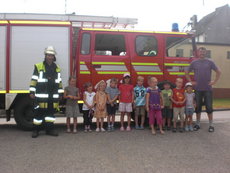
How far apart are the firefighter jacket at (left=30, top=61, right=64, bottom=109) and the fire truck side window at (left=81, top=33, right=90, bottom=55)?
89 centimetres

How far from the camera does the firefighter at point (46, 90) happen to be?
6.24 meters

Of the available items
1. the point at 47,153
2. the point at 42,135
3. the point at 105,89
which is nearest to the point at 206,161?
the point at 47,153

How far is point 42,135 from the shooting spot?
6.40 meters

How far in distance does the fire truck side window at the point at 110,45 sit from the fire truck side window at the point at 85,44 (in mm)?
200

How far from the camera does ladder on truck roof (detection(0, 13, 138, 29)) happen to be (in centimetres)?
681

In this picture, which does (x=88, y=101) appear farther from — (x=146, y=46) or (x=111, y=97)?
(x=146, y=46)

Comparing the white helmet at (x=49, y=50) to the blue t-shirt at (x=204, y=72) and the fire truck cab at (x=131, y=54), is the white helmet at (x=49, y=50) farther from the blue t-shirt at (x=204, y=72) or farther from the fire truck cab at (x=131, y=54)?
the blue t-shirt at (x=204, y=72)

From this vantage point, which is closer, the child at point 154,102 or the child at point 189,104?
the child at point 154,102

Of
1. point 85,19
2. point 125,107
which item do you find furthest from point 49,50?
point 125,107

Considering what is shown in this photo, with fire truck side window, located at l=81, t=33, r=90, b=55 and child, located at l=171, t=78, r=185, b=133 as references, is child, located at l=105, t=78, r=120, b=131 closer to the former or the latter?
fire truck side window, located at l=81, t=33, r=90, b=55

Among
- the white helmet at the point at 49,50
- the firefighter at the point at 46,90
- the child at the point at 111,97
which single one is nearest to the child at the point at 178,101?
the child at the point at 111,97

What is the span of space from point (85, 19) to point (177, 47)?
2514mm

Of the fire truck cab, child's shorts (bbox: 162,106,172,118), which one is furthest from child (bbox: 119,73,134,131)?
child's shorts (bbox: 162,106,172,118)

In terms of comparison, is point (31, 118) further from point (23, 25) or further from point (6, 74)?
point (23, 25)
